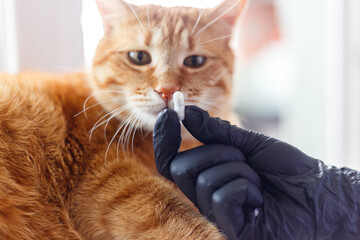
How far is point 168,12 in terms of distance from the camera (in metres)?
1.05

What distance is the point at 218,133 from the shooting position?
77cm

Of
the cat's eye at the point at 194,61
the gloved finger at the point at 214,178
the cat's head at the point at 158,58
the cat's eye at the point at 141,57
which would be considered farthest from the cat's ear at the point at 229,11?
the gloved finger at the point at 214,178

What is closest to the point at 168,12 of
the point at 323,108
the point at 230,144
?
the point at 230,144

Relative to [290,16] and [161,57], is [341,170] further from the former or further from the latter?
[290,16]

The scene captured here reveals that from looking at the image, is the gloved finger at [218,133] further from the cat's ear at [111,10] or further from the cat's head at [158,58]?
the cat's ear at [111,10]

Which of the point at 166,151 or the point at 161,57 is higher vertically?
the point at 161,57

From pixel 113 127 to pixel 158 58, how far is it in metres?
0.25

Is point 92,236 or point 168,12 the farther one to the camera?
point 168,12

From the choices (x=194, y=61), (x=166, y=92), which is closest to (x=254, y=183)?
(x=166, y=92)

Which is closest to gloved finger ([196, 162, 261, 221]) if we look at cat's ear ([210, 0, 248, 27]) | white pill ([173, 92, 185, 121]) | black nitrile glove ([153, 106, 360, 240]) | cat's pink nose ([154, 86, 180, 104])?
black nitrile glove ([153, 106, 360, 240])

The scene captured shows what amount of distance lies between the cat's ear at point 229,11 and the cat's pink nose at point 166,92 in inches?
11.2

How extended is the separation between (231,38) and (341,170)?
1.83ft

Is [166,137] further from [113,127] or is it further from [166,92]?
[113,127]

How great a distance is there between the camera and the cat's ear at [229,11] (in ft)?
3.42
